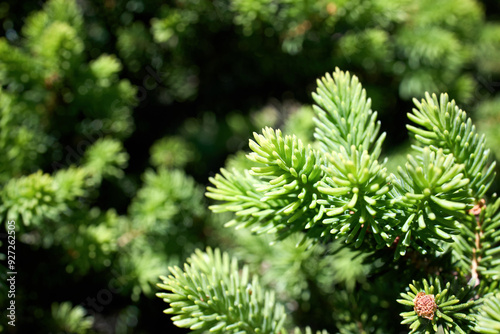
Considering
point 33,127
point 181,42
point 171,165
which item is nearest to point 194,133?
point 171,165

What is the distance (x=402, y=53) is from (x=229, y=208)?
66 centimetres

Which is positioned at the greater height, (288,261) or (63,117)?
(63,117)

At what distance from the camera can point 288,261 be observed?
0.64m

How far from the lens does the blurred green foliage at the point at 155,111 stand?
0.65 metres

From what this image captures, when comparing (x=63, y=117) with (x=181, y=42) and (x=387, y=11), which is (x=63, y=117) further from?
(x=387, y=11)

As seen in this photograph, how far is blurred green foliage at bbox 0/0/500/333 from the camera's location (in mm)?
648

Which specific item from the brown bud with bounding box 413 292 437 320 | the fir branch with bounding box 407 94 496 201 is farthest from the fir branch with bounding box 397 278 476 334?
the fir branch with bounding box 407 94 496 201

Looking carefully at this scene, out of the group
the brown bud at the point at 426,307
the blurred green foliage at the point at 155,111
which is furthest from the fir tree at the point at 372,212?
the blurred green foliage at the point at 155,111

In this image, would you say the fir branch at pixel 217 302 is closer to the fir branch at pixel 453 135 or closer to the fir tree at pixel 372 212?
the fir tree at pixel 372 212

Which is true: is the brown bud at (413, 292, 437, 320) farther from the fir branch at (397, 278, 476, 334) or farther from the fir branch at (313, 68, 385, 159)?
the fir branch at (313, 68, 385, 159)

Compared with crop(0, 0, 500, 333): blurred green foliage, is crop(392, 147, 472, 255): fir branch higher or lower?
lower

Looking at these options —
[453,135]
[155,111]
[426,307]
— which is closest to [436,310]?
[426,307]

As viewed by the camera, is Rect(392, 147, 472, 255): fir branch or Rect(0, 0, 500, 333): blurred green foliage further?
Rect(0, 0, 500, 333): blurred green foliage

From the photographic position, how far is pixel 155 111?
936 millimetres
